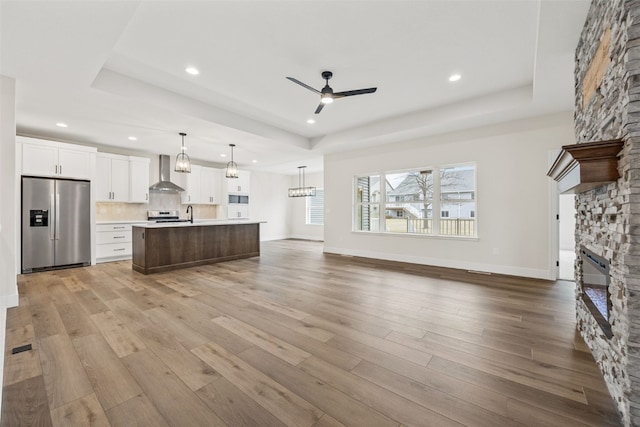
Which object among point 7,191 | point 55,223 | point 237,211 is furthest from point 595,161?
point 237,211

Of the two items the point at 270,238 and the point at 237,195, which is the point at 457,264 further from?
the point at 270,238

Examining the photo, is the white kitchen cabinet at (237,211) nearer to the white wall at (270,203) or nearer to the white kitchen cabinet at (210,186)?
the white wall at (270,203)

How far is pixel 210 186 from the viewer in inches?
324

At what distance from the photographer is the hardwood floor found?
1484 millimetres

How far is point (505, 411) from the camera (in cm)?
149

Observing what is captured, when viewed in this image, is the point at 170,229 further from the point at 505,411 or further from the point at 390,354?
the point at 505,411

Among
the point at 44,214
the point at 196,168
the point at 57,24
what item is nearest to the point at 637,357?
the point at 57,24

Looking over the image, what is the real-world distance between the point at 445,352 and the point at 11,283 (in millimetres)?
4798

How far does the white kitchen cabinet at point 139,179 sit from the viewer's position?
6.50 m

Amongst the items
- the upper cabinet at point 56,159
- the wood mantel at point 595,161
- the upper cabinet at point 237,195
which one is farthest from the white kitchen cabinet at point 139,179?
the wood mantel at point 595,161

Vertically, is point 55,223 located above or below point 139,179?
below

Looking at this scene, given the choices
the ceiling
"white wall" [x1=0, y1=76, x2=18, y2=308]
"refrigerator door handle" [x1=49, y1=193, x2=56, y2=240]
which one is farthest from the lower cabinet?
"white wall" [x1=0, y1=76, x2=18, y2=308]

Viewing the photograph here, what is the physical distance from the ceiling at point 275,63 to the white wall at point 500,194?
1.18 ft

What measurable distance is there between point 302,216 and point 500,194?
24.8 feet
